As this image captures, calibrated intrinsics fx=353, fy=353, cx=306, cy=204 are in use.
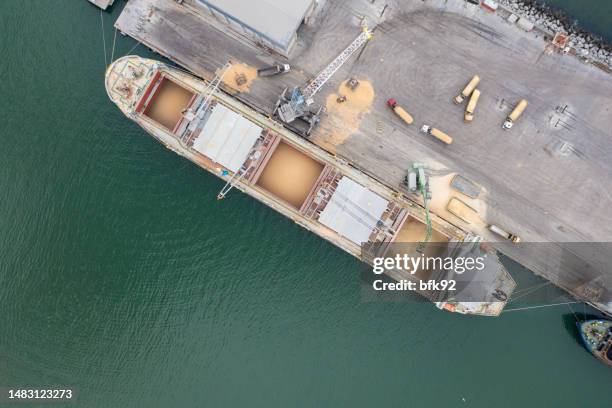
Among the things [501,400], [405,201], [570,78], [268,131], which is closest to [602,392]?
[501,400]

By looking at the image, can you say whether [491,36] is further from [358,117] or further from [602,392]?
[602,392]

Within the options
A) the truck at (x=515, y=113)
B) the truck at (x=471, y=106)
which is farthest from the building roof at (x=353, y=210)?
the truck at (x=515, y=113)

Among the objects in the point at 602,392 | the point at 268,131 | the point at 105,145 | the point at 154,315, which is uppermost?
the point at 268,131

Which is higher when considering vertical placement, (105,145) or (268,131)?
(268,131)

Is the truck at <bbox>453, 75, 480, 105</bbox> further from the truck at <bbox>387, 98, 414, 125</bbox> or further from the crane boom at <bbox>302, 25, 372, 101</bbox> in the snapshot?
the crane boom at <bbox>302, 25, 372, 101</bbox>

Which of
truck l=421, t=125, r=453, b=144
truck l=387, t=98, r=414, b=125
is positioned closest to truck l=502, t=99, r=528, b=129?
truck l=421, t=125, r=453, b=144
